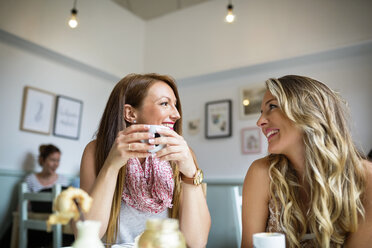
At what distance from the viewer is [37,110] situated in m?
3.81

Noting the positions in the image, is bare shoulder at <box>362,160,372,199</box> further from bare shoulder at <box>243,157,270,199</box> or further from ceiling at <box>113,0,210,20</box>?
ceiling at <box>113,0,210,20</box>

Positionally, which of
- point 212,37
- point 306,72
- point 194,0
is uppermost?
point 194,0

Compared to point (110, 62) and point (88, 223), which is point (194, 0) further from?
point (88, 223)

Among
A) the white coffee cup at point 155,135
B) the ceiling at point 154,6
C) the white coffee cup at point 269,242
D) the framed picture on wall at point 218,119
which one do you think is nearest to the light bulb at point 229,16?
the framed picture on wall at point 218,119

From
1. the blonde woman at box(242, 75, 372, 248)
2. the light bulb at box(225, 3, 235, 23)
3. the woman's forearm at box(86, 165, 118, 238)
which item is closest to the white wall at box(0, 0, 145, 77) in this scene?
the light bulb at box(225, 3, 235, 23)

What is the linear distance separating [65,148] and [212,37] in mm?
2444

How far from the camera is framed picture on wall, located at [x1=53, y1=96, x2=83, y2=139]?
4020 mm

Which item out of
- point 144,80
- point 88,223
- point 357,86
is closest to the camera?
point 88,223

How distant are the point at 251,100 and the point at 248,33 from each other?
0.87m

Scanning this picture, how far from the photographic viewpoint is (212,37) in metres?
4.41

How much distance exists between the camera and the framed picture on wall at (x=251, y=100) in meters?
3.99

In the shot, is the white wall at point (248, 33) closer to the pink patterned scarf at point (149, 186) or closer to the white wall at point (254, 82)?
the white wall at point (254, 82)

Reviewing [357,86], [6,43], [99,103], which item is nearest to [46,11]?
[6,43]

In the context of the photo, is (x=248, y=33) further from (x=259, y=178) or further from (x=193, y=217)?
(x=193, y=217)
